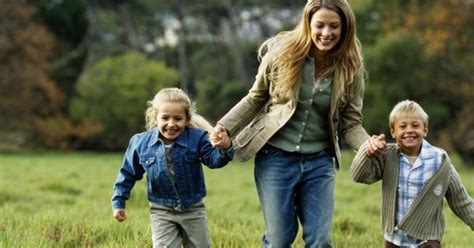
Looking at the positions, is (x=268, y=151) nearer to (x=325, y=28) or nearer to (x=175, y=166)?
(x=175, y=166)

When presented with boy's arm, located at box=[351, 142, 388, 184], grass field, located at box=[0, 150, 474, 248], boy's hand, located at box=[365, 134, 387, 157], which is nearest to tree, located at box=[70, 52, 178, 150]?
grass field, located at box=[0, 150, 474, 248]

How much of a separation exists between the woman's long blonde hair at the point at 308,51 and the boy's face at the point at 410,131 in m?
0.41

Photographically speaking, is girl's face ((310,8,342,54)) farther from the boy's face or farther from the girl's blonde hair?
the girl's blonde hair

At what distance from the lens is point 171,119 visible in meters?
4.61

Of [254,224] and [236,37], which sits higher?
[236,37]

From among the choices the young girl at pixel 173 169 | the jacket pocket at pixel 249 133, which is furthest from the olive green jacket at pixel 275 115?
the young girl at pixel 173 169

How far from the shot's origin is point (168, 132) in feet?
15.1

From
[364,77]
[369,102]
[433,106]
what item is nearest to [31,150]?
[369,102]

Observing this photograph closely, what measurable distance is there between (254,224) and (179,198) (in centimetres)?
280

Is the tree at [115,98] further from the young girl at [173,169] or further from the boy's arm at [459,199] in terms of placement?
the boy's arm at [459,199]

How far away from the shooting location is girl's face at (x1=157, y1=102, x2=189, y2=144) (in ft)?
15.1

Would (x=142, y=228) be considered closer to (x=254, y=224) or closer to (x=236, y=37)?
(x=254, y=224)

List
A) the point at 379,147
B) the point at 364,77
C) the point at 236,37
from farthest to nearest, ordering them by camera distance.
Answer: the point at 236,37
the point at 364,77
the point at 379,147

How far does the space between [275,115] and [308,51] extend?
1.49 feet
